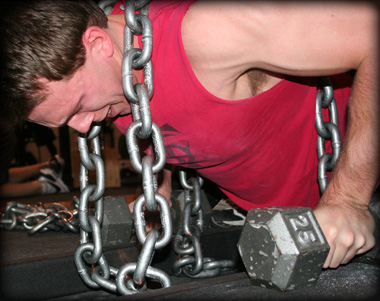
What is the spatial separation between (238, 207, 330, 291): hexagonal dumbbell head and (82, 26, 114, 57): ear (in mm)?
612

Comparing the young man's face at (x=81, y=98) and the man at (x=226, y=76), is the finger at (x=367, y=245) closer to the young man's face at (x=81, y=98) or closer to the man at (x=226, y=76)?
the man at (x=226, y=76)

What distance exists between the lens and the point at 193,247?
1.45 m

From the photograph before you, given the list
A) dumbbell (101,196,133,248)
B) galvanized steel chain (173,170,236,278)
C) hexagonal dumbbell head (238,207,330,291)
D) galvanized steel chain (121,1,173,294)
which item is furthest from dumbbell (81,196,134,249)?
hexagonal dumbbell head (238,207,330,291)

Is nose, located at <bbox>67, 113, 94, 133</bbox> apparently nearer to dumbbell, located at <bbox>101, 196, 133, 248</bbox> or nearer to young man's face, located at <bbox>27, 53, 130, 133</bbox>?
young man's face, located at <bbox>27, 53, 130, 133</bbox>

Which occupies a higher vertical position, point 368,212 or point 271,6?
point 271,6

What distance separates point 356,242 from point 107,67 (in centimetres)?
79

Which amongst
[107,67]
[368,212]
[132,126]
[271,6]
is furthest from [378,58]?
[107,67]

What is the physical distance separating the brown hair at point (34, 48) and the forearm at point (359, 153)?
736 mm

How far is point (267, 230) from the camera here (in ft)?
2.86

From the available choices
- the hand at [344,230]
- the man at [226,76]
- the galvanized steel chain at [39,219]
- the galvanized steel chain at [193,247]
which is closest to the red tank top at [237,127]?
the man at [226,76]

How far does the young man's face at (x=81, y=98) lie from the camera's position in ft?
3.77

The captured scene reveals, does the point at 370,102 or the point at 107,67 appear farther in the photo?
the point at 107,67

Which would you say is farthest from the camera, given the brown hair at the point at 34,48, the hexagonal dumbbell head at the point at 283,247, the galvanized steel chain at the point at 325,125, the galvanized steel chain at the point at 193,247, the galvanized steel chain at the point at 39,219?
the galvanized steel chain at the point at 39,219

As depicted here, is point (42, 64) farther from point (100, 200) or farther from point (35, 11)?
point (100, 200)
